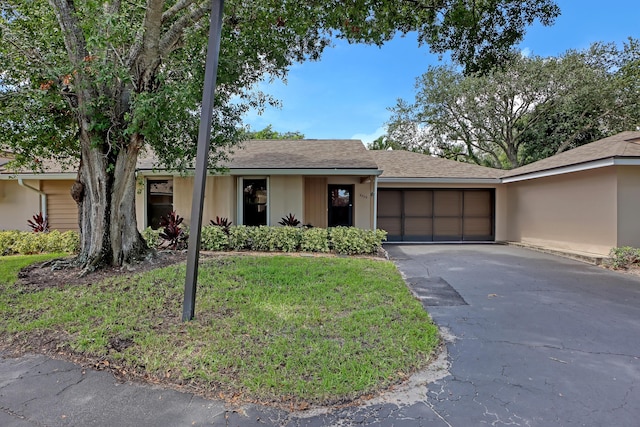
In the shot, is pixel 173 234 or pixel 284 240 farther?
pixel 284 240

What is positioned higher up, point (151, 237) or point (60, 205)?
point (60, 205)

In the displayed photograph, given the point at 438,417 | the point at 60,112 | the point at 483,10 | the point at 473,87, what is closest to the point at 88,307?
the point at 60,112

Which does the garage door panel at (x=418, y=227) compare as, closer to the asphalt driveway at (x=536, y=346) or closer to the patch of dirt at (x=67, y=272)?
the asphalt driveway at (x=536, y=346)

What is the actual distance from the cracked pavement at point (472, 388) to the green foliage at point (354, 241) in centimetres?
388

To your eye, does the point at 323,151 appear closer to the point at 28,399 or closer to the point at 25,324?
the point at 25,324

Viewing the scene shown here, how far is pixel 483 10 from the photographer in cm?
639

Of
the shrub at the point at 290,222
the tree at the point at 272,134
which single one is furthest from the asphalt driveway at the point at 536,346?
the tree at the point at 272,134

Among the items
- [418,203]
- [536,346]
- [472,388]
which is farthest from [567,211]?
[472,388]

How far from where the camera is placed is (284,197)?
1041cm

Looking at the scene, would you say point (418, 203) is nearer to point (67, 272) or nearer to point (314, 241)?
point (314, 241)

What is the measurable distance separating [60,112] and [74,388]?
565 cm

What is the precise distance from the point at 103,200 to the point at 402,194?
10124 mm

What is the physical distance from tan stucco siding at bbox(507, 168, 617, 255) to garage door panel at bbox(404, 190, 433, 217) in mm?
3175

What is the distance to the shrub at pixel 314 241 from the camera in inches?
343
